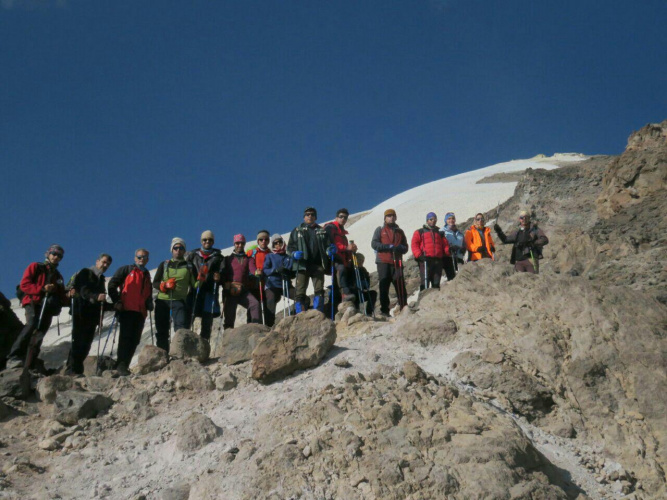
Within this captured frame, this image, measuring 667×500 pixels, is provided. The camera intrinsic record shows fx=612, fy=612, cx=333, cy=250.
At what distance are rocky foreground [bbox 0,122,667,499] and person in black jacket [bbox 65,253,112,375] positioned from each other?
0.84m

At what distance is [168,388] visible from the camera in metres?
6.47

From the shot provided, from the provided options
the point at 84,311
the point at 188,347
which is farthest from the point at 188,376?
the point at 84,311

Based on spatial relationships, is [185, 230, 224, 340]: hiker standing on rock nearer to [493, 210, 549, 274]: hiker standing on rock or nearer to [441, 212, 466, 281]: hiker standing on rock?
[441, 212, 466, 281]: hiker standing on rock

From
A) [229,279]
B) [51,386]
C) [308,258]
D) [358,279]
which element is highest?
[308,258]

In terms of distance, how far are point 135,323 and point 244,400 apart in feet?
9.31

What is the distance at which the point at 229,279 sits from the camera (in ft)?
29.7

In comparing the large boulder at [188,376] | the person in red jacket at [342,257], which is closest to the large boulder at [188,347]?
the large boulder at [188,376]

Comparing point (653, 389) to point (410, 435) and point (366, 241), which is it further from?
point (366, 241)

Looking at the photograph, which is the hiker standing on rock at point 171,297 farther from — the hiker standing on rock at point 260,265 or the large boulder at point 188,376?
the large boulder at point 188,376

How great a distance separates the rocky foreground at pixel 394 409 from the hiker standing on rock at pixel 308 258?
4.94 ft

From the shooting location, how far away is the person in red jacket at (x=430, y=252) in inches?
380

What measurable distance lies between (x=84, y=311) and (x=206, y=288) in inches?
65.9

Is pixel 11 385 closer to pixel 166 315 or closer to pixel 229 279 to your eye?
pixel 166 315

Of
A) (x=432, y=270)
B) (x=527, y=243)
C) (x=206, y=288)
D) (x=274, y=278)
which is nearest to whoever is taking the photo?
(x=206, y=288)
